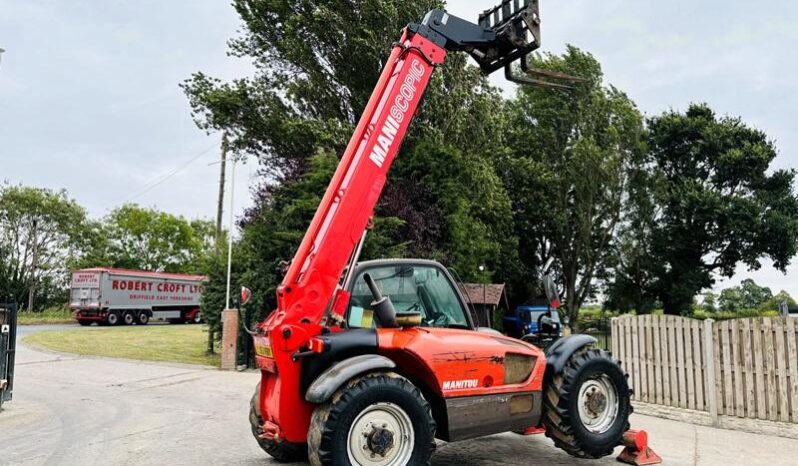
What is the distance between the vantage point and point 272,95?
23500 millimetres

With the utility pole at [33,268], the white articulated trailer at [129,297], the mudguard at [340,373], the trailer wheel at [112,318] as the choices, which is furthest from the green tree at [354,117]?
the utility pole at [33,268]

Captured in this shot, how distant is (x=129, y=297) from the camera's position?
3809 cm

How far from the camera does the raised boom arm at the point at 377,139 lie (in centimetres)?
522

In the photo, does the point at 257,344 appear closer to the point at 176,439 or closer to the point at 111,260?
the point at 176,439

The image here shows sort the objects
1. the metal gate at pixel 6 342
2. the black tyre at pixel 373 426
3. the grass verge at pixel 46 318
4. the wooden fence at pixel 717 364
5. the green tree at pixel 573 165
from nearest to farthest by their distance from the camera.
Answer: the black tyre at pixel 373 426 < the wooden fence at pixel 717 364 < the metal gate at pixel 6 342 < the green tree at pixel 573 165 < the grass verge at pixel 46 318

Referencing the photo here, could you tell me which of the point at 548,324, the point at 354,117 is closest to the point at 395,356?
the point at 548,324

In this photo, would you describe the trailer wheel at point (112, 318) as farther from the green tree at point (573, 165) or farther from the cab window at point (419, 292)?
the cab window at point (419, 292)

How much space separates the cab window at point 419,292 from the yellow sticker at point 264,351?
89 cm

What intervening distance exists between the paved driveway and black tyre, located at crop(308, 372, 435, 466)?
4.38 feet

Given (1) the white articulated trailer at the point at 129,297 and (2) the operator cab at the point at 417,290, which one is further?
(1) the white articulated trailer at the point at 129,297

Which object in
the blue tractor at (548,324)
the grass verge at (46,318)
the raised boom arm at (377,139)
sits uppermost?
the raised boom arm at (377,139)

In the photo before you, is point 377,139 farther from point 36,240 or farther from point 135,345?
point 36,240

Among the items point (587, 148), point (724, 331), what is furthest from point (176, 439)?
point (587, 148)

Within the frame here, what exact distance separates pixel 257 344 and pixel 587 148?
2828 cm
